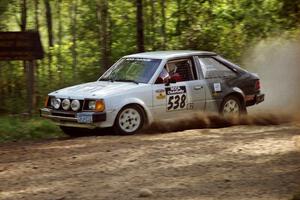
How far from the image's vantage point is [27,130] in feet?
35.7

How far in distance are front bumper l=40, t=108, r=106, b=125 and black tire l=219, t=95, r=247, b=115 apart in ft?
9.19

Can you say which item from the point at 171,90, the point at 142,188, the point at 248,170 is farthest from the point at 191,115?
the point at 142,188

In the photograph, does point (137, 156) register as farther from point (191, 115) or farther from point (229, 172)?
point (191, 115)

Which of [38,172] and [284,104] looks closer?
[38,172]

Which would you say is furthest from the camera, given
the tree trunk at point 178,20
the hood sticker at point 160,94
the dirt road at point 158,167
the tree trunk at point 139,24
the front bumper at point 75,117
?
the tree trunk at point 178,20

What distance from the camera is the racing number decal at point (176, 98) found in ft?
34.7

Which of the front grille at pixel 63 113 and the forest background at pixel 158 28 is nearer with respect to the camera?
the front grille at pixel 63 113

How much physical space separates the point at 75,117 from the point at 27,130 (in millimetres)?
1473

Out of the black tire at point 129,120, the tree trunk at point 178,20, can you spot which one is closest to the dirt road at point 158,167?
the black tire at point 129,120

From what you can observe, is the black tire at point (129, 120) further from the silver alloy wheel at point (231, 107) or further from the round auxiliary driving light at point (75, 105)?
the silver alloy wheel at point (231, 107)

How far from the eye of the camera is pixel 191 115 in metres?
10.9

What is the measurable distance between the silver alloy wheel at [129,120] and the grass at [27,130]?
1.54m

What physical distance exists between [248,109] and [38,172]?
6826 mm

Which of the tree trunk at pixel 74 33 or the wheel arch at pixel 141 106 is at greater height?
the tree trunk at pixel 74 33
